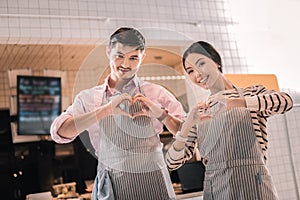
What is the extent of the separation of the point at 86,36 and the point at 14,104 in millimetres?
1860

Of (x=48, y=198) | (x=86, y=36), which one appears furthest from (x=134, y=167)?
(x=48, y=198)

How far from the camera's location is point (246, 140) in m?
1.44

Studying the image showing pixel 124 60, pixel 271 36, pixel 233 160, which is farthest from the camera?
pixel 271 36

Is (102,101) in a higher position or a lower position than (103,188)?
higher

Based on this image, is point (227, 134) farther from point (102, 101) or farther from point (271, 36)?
point (271, 36)

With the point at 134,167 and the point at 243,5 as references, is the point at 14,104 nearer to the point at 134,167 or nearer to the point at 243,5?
the point at 243,5

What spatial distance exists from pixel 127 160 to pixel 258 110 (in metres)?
0.49

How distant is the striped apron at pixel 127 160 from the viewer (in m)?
1.33

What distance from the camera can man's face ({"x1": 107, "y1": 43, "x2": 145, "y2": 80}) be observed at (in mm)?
1298

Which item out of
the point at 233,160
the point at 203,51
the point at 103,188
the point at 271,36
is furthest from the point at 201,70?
the point at 271,36

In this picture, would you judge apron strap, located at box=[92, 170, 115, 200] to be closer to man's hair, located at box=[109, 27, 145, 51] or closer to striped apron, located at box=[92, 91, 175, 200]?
striped apron, located at box=[92, 91, 175, 200]

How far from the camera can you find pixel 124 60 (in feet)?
4.28

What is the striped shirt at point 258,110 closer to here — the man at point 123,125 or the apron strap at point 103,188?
the man at point 123,125

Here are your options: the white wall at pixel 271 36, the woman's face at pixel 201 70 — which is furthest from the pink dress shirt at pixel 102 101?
the white wall at pixel 271 36
